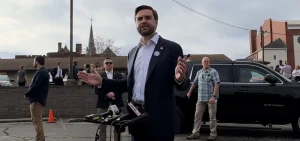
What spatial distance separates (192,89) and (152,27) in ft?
20.9

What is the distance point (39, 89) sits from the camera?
7785 millimetres

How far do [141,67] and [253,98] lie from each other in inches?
265

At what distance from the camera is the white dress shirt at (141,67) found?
2.93 meters

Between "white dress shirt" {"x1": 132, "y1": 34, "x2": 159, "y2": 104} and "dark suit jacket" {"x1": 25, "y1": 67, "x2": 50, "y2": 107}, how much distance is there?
17.0 feet

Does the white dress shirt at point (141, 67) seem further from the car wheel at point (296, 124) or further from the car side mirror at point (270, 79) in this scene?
the car wheel at point (296, 124)

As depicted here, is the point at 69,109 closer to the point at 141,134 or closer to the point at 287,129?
the point at 287,129

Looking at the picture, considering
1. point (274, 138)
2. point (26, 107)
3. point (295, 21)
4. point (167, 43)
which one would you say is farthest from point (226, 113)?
point (295, 21)

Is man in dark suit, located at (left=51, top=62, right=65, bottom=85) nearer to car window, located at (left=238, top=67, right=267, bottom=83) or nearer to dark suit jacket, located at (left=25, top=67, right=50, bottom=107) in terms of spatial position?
dark suit jacket, located at (left=25, top=67, right=50, bottom=107)

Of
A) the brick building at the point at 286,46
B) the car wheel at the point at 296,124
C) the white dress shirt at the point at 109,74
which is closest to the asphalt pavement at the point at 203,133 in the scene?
the car wheel at the point at 296,124

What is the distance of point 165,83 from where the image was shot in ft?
9.46

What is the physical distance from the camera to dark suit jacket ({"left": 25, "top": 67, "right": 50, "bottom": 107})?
25.4 ft

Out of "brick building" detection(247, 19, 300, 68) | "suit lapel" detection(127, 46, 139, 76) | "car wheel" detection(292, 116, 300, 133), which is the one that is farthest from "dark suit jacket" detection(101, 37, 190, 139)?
"brick building" detection(247, 19, 300, 68)

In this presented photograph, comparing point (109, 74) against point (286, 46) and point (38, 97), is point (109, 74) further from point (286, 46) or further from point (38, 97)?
point (286, 46)

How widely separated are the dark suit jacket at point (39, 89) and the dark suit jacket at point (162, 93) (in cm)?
534
